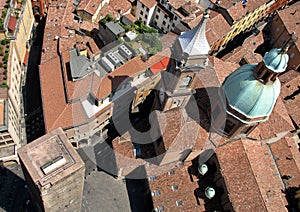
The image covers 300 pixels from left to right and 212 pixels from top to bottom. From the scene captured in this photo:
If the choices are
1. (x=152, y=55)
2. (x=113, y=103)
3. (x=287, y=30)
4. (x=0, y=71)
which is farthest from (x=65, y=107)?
(x=287, y=30)

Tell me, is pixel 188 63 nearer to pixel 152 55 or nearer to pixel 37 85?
pixel 152 55

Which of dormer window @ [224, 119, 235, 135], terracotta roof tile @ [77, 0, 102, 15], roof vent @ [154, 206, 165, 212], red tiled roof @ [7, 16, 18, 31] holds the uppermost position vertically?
red tiled roof @ [7, 16, 18, 31]

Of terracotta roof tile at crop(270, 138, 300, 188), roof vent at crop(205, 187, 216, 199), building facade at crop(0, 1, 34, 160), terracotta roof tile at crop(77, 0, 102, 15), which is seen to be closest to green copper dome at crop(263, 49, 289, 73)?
terracotta roof tile at crop(270, 138, 300, 188)

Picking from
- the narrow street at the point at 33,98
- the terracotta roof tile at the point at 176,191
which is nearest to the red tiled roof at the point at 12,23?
the narrow street at the point at 33,98

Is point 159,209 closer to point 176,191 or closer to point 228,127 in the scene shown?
point 176,191

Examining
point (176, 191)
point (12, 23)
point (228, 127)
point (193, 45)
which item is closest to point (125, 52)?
point (193, 45)

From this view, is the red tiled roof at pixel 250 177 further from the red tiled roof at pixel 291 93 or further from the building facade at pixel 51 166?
the building facade at pixel 51 166

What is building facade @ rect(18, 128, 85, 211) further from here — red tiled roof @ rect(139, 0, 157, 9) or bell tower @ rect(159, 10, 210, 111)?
red tiled roof @ rect(139, 0, 157, 9)
